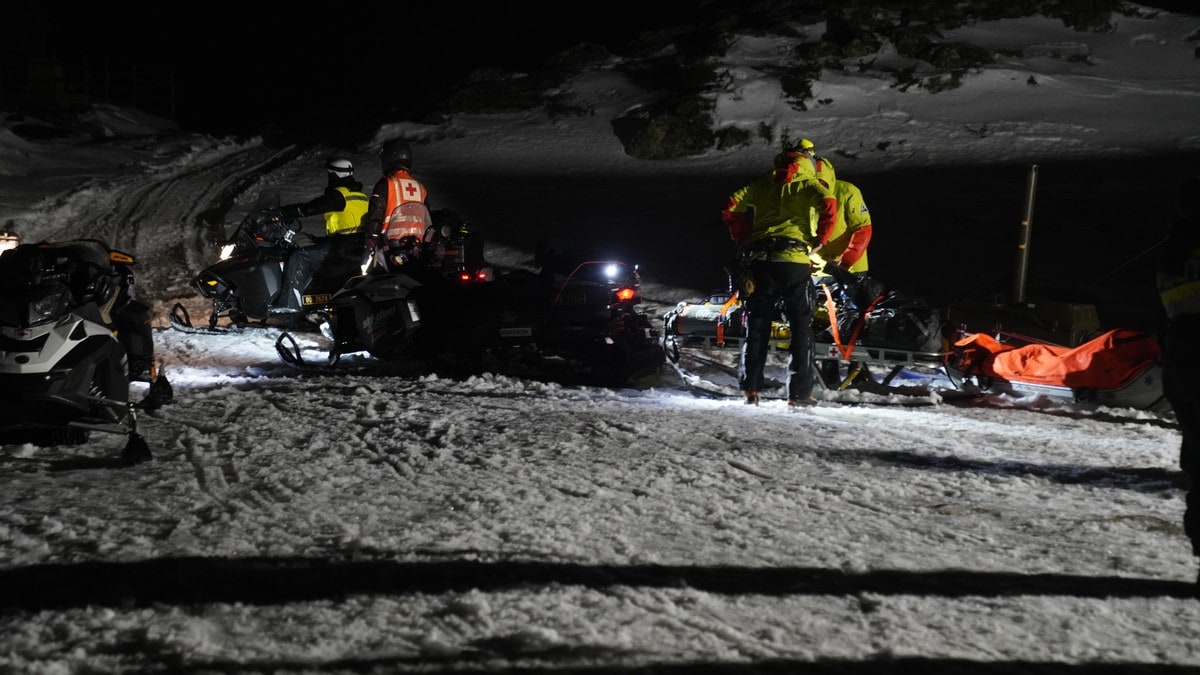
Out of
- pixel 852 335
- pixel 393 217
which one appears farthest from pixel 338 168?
pixel 852 335

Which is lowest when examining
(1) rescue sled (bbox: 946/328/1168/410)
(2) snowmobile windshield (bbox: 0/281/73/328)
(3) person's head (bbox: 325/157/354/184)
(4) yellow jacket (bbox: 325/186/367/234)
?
(1) rescue sled (bbox: 946/328/1168/410)

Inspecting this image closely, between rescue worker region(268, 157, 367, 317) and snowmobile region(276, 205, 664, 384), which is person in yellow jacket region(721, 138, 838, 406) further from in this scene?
rescue worker region(268, 157, 367, 317)

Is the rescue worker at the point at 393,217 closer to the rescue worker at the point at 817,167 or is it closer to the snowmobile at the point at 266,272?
the snowmobile at the point at 266,272

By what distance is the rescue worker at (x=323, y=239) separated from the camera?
9.30 metres

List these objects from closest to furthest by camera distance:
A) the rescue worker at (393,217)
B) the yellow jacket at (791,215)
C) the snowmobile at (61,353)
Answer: the snowmobile at (61,353) < the yellow jacket at (791,215) < the rescue worker at (393,217)

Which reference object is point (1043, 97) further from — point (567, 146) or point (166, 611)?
point (166, 611)

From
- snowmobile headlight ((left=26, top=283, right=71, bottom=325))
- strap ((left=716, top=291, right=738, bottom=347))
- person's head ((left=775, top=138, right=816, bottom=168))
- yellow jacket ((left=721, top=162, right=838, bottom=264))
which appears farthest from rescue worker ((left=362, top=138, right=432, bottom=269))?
snowmobile headlight ((left=26, top=283, right=71, bottom=325))

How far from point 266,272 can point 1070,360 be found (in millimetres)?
6994

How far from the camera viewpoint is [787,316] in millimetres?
7289

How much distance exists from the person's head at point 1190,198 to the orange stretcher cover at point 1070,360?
3535 millimetres

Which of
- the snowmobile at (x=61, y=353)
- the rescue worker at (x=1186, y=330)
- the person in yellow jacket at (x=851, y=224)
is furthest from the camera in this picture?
the person in yellow jacket at (x=851, y=224)

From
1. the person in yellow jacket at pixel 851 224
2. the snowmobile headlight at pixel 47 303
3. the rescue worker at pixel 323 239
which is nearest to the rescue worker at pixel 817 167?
the person in yellow jacket at pixel 851 224

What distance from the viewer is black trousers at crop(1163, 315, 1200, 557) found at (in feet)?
11.4

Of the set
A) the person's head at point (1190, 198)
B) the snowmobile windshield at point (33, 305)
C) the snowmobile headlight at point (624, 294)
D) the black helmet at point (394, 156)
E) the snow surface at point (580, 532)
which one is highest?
the black helmet at point (394, 156)
